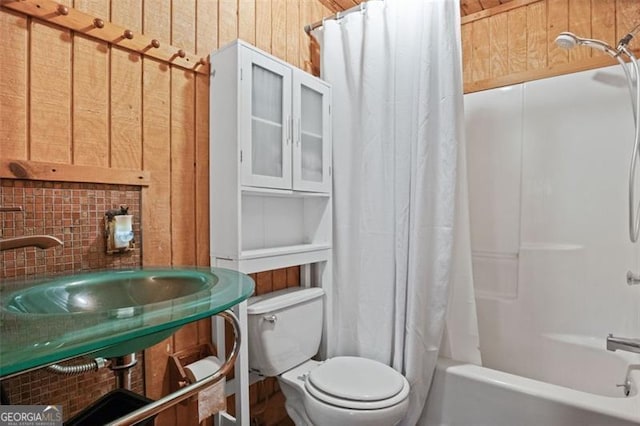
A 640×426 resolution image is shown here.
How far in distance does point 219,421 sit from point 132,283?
0.78 meters

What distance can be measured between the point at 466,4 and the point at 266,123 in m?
1.52

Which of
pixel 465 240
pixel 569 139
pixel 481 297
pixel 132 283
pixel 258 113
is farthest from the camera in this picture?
pixel 481 297

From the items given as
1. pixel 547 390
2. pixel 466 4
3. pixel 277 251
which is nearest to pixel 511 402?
pixel 547 390

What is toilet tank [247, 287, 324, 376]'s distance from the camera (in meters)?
1.43

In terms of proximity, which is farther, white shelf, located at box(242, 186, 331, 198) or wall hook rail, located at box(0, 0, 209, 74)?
Answer: white shelf, located at box(242, 186, 331, 198)

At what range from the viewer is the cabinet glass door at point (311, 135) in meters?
1.62

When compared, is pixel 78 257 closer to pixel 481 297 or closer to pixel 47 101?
pixel 47 101

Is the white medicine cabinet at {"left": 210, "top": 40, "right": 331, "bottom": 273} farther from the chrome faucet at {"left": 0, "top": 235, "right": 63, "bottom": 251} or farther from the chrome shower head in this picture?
the chrome shower head

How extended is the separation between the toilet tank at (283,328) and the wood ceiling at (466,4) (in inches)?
67.1

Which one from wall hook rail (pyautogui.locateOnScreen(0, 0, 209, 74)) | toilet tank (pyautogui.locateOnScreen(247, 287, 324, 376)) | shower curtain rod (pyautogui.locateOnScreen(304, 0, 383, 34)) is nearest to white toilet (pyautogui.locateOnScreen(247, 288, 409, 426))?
toilet tank (pyautogui.locateOnScreen(247, 287, 324, 376))

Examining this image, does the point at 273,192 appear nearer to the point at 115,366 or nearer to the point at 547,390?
the point at 115,366

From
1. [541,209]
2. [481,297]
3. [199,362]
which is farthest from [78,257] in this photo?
[541,209]

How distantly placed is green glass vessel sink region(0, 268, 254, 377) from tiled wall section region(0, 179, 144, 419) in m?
0.12

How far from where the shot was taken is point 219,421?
1.44m
